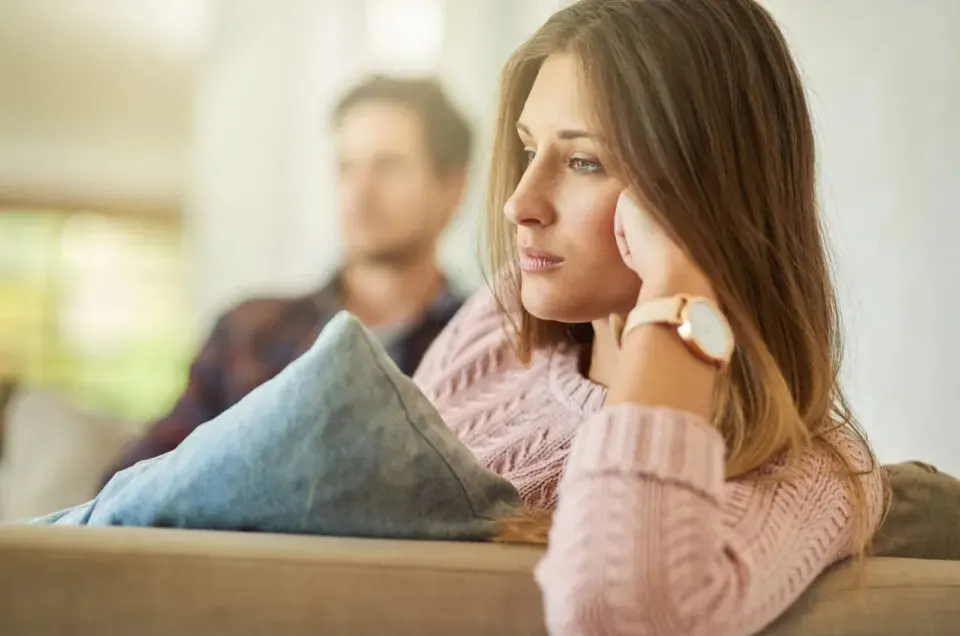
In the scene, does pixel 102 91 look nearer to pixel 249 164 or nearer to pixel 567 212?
pixel 249 164

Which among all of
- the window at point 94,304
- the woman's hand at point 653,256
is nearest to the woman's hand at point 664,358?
the woman's hand at point 653,256

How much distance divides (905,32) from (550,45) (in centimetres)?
88

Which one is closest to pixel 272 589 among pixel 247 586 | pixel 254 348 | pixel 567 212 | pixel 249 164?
pixel 247 586

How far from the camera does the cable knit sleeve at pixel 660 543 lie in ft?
1.65

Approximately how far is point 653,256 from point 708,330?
8cm

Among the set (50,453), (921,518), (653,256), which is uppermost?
(653,256)

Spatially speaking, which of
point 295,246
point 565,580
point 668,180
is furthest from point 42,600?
point 295,246

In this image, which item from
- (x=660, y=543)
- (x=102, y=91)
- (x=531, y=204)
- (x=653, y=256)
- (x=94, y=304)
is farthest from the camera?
(x=94, y=304)

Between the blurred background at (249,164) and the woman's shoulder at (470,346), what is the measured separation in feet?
1.88

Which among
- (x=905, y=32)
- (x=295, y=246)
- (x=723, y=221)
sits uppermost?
(x=905, y=32)

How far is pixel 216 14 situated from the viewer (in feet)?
6.86

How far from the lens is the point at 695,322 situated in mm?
567

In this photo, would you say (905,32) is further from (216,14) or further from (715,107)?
(216,14)

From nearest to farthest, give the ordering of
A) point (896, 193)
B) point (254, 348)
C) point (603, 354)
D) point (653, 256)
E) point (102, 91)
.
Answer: point (653, 256) < point (603, 354) < point (896, 193) < point (254, 348) < point (102, 91)
